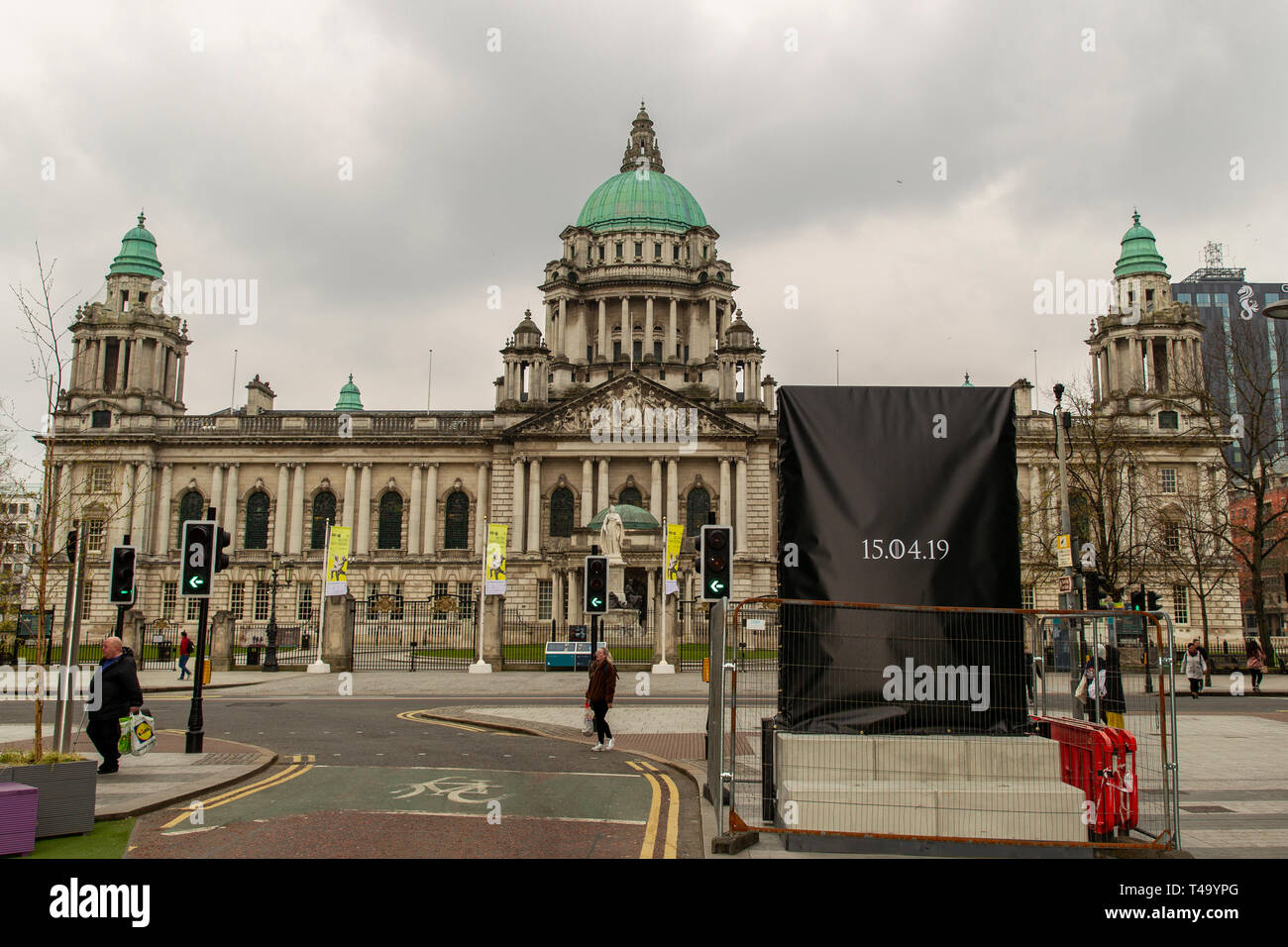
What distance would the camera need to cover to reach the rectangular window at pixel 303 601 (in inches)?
2356

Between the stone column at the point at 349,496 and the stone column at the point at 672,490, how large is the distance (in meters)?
20.5

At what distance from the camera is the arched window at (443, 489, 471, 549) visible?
6200 centimetres

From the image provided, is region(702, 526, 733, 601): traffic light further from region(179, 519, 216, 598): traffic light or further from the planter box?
the planter box

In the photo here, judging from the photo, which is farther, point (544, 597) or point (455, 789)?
point (544, 597)

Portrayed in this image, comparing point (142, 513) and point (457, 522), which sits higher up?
point (142, 513)

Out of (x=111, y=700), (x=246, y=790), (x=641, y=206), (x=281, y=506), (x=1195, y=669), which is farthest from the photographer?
(x=641, y=206)

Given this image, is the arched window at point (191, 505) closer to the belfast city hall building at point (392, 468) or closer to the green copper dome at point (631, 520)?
the belfast city hall building at point (392, 468)

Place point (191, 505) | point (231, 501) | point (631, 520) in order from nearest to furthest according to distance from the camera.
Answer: point (631, 520) → point (231, 501) → point (191, 505)

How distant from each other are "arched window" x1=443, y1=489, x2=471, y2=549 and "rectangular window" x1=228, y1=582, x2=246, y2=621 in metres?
13.1

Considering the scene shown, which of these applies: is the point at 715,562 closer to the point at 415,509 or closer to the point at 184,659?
the point at 184,659

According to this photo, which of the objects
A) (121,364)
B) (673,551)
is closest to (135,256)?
(121,364)

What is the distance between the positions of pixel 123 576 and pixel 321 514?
140 feet

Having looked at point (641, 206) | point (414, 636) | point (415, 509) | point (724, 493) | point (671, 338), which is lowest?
point (414, 636)

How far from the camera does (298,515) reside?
61.8m
